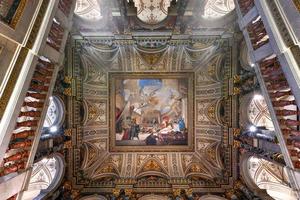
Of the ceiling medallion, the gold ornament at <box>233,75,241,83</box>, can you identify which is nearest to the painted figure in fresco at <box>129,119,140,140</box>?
the ceiling medallion

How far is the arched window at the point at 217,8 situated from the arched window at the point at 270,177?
721 centimetres

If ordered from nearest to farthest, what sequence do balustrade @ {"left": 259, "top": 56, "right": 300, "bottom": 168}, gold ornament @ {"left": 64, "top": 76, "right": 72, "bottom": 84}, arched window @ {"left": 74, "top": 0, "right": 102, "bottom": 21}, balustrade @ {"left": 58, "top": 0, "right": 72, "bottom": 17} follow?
1. balustrade @ {"left": 259, "top": 56, "right": 300, "bottom": 168}
2. balustrade @ {"left": 58, "top": 0, "right": 72, "bottom": 17}
3. gold ornament @ {"left": 64, "top": 76, "right": 72, "bottom": 84}
4. arched window @ {"left": 74, "top": 0, "right": 102, "bottom": 21}

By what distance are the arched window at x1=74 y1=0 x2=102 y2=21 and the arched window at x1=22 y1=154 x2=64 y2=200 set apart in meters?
7.02

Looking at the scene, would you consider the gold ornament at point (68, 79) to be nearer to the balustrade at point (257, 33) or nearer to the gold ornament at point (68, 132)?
the gold ornament at point (68, 132)

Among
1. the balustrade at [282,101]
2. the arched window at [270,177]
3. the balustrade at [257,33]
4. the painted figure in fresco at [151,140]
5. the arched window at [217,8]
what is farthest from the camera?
the painted figure in fresco at [151,140]

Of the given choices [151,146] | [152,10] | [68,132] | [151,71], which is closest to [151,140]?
[151,146]

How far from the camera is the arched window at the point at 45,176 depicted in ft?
35.9

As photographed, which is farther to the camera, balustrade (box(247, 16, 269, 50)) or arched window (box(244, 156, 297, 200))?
arched window (box(244, 156, 297, 200))

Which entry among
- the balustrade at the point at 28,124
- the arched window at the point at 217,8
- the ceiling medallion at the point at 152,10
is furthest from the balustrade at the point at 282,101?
the ceiling medallion at the point at 152,10

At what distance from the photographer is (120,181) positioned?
41.7 feet

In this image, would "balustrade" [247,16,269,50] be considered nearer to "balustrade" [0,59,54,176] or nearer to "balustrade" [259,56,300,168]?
"balustrade" [259,56,300,168]

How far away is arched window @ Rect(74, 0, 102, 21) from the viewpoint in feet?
41.6

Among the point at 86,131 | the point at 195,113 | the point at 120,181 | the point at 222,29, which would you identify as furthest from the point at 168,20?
the point at 120,181

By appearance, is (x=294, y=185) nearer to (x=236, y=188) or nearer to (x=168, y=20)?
(x=236, y=188)
